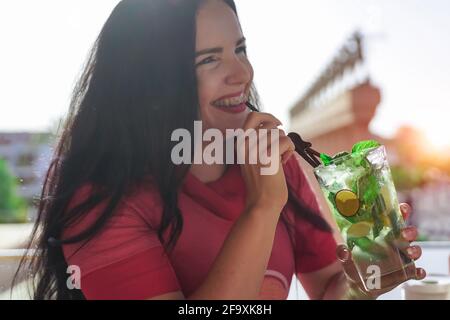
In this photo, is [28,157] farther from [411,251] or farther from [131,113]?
[411,251]

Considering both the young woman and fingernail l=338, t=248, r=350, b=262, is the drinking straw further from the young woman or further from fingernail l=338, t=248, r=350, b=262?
fingernail l=338, t=248, r=350, b=262

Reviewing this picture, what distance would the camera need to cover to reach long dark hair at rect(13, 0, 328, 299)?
81 centimetres

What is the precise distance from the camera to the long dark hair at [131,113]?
81 cm

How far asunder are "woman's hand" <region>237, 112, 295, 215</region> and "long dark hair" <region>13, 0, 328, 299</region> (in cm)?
16

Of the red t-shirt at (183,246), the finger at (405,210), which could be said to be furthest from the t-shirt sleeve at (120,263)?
the finger at (405,210)

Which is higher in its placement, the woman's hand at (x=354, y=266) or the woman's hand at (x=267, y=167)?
the woman's hand at (x=267, y=167)

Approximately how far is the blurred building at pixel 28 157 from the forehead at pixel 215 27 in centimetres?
34

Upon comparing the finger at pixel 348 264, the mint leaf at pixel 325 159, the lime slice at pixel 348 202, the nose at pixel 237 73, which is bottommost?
the finger at pixel 348 264

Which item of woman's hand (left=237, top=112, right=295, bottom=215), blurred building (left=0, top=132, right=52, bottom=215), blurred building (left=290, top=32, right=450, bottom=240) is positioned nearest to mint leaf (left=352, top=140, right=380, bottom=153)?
woman's hand (left=237, top=112, right=295, bottom=215)

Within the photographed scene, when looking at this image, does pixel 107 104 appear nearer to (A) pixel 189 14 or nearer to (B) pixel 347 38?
(A) pixel 189 14

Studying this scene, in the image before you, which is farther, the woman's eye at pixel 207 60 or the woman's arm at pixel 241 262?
the woman's eye at pixel 207 60

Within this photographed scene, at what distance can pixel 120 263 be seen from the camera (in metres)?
0.69

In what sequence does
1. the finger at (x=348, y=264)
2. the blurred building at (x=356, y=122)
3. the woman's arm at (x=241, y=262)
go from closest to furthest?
1. the woman's arm at (x=241, y=262)
2. the finger at (x=348, y=264)
3. the blurred building at (x=356, y=122)

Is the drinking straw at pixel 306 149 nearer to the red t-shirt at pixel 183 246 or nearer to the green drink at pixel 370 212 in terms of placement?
the green drink at pixel 370 212
